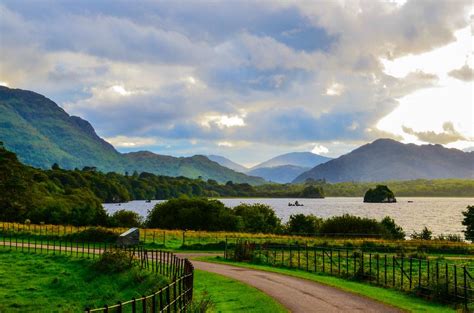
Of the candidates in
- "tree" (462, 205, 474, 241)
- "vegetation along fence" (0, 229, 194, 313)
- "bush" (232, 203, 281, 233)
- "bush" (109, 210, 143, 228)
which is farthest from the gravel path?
"bush" (109, 210, 143, 228)

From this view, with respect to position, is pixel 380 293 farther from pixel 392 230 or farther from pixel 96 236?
pixel 392 230

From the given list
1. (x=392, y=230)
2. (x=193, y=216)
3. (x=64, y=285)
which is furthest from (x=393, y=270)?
(x=193, y=216)

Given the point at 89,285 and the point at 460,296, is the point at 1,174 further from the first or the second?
the point at 460,296

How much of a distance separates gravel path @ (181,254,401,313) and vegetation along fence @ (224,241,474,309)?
484 centimetres

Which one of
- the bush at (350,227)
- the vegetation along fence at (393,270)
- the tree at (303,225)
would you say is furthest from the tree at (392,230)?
the vegetation along fence at (393,270)

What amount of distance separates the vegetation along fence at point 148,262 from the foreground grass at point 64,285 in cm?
172

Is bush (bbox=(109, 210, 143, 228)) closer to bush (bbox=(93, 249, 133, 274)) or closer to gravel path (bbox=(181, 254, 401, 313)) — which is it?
bush (bbox=(93, 249, 133, 274))

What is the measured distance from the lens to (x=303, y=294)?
32.6 meters

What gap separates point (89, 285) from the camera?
136 ft

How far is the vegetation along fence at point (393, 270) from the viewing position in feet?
104

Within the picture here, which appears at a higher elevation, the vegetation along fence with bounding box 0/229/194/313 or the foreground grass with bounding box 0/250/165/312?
the vegetation along fence with bounding box 0/229/194/313

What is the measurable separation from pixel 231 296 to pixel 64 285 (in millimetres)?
16447

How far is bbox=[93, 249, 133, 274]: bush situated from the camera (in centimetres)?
4412

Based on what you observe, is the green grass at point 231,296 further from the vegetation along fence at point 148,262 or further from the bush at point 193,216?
the bush at point 193,216
